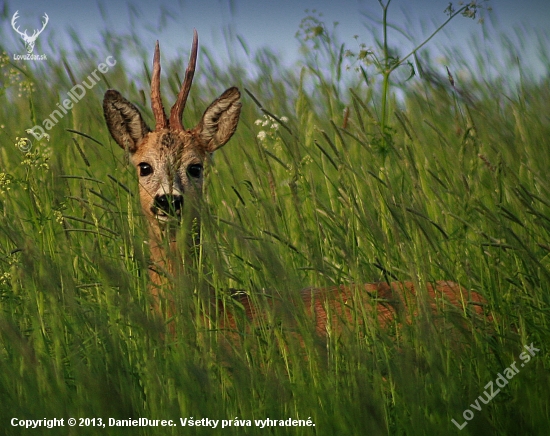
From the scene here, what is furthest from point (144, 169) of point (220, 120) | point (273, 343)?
point (273, 343)

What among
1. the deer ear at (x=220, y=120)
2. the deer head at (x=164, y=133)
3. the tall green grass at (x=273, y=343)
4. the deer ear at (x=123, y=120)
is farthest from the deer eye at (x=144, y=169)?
the tall green grass at (x=273, y=343)

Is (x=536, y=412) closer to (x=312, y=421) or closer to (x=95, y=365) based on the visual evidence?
(x=312, y=421)

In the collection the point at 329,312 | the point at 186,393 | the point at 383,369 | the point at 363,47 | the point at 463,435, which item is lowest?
the point at 463,435

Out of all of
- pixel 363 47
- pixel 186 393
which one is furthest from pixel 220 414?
A: pixel 363 47

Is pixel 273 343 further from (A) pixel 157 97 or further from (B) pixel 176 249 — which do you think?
(A) pixel 157 97

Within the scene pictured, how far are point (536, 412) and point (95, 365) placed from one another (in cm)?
127

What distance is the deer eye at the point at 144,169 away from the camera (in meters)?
4.46

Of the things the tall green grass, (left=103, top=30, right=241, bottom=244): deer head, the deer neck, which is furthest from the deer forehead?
the tall green grass

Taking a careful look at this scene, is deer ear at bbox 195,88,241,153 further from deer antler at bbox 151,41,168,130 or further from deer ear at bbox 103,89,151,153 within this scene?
deer ear at bbox 103,89,151,153

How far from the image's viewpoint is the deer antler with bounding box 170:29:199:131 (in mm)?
4504

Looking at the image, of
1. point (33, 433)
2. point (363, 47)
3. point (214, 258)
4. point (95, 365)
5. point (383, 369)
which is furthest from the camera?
point (363, 47)

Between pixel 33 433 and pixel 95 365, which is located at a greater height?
pixel 95 365

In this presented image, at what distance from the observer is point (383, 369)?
2.59 meters

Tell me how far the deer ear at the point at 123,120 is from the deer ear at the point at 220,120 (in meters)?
0.34
